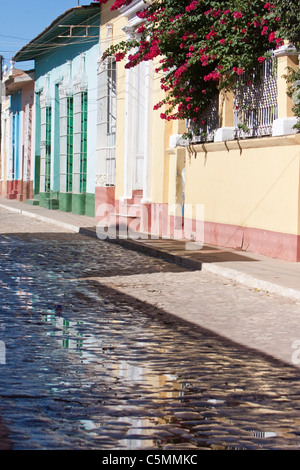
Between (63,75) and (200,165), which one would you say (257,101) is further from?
(63,75)

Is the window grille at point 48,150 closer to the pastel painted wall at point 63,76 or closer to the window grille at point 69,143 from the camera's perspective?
the pastel painted wall at point 63,76

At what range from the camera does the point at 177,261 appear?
14.5 meters

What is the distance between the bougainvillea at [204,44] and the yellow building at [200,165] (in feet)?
1.69

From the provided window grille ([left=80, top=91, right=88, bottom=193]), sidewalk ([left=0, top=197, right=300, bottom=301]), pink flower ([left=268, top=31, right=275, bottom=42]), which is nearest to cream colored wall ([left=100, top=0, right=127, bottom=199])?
window grille ([left=80, top=91, right=88, bottom=193])

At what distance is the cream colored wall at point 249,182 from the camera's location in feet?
43.5

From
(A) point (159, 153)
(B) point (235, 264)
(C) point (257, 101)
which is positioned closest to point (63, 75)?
(A) point (159, 153)

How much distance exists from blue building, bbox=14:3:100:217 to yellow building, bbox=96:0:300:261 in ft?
3.91

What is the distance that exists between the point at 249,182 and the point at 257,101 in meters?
1.35

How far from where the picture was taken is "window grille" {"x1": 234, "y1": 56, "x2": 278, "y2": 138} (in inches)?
553

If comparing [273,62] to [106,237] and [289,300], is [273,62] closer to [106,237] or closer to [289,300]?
[289,300]

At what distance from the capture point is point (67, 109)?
30109 millimetres
